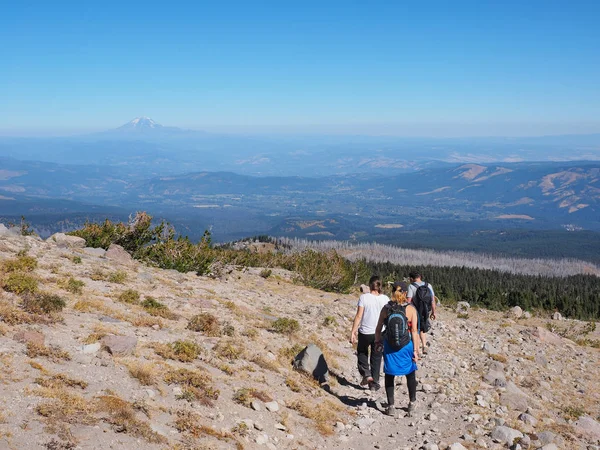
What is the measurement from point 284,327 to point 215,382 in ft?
17.0

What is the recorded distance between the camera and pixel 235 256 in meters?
35.3

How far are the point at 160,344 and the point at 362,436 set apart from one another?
4.91 meters

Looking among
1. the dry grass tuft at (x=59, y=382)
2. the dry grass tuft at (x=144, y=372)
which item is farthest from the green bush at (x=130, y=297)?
the dry grass tuft at (x=59, y=382)

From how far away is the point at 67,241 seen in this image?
75.5 ft

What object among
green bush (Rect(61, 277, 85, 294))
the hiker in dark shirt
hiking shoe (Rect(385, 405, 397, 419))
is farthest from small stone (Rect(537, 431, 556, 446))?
green bush (Rect(61, 277, 85, 294))

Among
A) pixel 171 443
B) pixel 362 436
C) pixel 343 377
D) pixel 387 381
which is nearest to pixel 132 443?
pixel 171 443

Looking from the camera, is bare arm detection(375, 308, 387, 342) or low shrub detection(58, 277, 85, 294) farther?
low shrub detection(58, 277, 85, 294)

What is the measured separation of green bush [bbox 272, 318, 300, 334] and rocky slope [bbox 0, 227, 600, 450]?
65 millimetres

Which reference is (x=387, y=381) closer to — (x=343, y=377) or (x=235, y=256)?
(x=343, y=377)

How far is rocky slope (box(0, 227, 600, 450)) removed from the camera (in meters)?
7.09

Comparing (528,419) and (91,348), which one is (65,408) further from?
(528,419)

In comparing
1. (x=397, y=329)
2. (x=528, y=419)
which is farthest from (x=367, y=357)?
(x=528, y=419)

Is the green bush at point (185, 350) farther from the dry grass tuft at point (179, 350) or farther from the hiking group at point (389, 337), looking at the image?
the hiking group at point (389, 337)

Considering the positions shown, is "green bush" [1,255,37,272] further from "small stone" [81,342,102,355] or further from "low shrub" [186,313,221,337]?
"small stone" [81,342,102,355]
